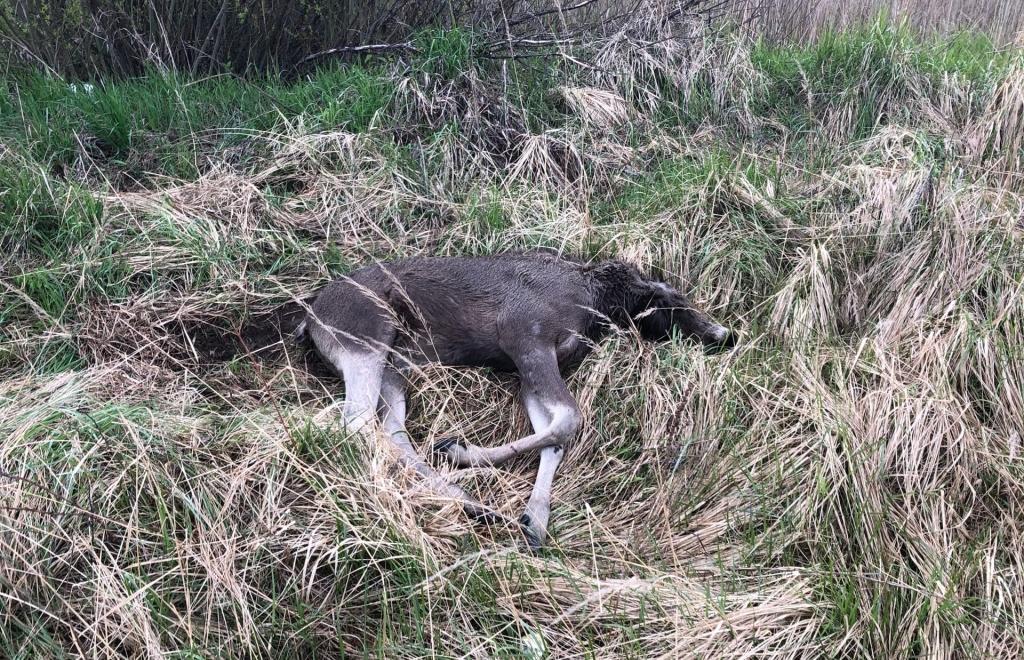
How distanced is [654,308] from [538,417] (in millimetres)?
835

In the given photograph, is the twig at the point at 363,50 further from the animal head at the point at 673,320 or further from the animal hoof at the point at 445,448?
the animal hoof at the point at 445,448

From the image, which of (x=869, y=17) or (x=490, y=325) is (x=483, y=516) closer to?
(x=490, y=325)

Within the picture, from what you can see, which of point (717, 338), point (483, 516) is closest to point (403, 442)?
point (483, 516)

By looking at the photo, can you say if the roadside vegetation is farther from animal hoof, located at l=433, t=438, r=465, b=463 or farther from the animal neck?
the animal neck

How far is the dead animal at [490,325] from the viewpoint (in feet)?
12.8

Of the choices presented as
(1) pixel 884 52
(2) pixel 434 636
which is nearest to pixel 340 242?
(2) pixel 434 636

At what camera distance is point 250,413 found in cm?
361

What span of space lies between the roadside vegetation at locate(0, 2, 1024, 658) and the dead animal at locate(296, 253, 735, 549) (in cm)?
13

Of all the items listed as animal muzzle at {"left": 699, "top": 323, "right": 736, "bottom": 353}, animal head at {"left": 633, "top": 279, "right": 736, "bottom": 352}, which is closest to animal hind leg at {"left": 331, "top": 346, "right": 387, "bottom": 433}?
animal head at {"left": 633, "top": 279, "right": 736, "bottom": 352}

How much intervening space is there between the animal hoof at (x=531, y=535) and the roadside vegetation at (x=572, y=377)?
3.1 inches

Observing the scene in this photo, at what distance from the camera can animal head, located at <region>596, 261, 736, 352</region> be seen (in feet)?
14.5

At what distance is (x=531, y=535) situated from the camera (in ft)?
11.2

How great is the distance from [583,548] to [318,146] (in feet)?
10.3

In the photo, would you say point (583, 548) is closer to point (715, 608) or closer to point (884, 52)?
point (715, 608)
